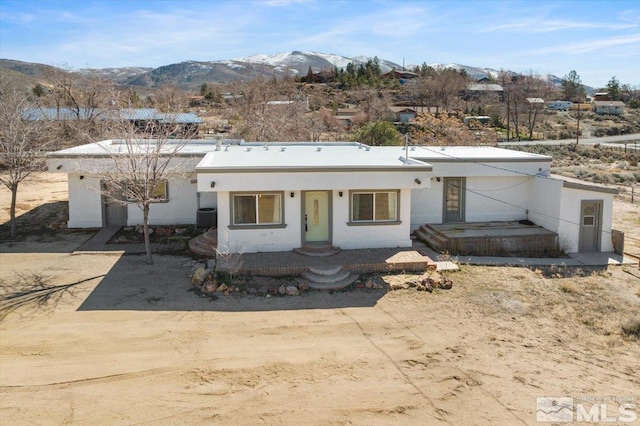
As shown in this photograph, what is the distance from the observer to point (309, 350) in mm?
10953

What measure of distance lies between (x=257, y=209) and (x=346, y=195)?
9.63 feet

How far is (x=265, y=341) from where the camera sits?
11352 millimetres

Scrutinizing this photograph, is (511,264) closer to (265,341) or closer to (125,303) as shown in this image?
(265,341)

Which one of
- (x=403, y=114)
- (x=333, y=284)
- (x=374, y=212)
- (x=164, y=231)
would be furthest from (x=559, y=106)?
(x=333, y=284)

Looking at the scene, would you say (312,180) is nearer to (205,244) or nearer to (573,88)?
(205,244)

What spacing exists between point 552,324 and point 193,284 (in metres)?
9.51

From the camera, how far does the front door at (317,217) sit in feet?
55.9

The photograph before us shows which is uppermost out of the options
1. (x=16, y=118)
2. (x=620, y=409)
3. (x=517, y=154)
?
(x=16, y=118)

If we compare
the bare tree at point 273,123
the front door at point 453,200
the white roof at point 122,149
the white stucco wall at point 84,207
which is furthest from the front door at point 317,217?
the bare tree at point 273,123

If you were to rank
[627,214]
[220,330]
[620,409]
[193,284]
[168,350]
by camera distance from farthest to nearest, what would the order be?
[627,214]
[193,284]
[220,330]
[168,350]
[620,409]

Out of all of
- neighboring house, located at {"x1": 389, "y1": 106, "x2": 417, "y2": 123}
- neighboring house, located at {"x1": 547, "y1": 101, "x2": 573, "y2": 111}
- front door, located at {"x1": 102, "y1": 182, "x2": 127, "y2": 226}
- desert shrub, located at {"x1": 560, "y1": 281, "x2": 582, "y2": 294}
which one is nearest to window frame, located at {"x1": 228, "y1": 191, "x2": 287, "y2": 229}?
front door, located at {"x1": 102, "y1": 182, "x2": 127, "y2": 226}

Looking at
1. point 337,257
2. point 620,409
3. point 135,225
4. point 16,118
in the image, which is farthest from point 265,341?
point 16,118

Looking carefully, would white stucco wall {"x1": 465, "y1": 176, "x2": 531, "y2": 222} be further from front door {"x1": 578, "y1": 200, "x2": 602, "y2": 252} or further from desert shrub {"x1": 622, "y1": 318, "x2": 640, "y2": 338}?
desert shrub {"x1": 622, "y1": 318, "x2": 640, "y2": 338}

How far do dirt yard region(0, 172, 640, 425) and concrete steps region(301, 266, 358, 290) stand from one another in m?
0.58
